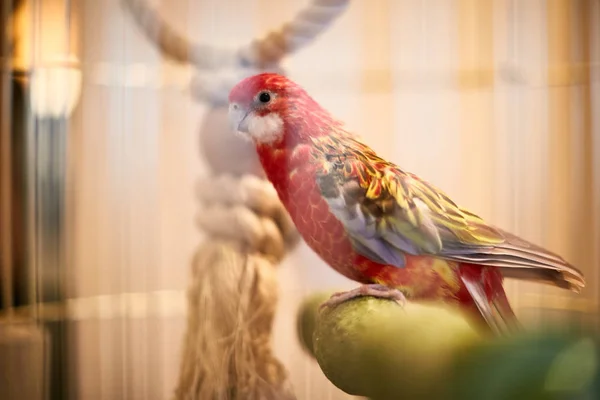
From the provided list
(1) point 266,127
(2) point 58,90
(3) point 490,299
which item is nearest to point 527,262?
(3) point 490,299

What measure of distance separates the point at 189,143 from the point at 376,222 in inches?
8.4

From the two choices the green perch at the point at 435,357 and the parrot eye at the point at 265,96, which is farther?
the parrot eye at the point at 265,96

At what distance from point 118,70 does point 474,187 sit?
38 centimetres

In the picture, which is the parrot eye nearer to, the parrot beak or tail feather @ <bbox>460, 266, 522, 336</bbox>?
the parrot beak

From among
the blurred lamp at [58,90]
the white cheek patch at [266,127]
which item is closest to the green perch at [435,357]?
the white cheek patch at [266,127]

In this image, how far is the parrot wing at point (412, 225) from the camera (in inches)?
21.2

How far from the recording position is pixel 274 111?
582mm

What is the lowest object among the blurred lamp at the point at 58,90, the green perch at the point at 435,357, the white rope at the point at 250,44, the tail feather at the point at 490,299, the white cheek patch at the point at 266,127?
the green perch at the point at 435,357

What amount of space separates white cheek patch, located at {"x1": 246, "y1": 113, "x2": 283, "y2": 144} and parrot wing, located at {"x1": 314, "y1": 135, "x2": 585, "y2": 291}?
0.18ft

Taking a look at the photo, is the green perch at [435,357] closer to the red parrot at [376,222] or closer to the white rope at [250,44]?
the red parrot at [376,222]

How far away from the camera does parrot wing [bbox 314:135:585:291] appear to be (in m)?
0.54

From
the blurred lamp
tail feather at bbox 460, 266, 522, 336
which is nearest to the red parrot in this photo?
tail feather at bbox 460, 266, 522, 336

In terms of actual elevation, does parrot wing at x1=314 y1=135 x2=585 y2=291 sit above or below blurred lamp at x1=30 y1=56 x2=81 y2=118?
below

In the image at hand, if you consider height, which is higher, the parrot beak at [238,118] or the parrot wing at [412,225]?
the parrot beak at [238,118]
